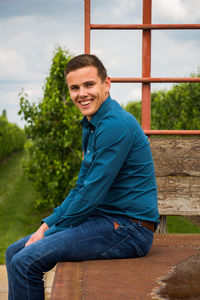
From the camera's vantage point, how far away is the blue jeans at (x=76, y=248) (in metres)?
2.26

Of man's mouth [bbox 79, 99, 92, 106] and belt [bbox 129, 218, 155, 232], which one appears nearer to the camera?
belt [bbox 129, 218, 155, 232]

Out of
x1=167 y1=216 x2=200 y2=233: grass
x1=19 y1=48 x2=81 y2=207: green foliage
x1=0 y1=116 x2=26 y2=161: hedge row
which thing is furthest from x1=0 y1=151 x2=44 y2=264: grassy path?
x1=0 y1=116 x2=26 y2=161: hedge row

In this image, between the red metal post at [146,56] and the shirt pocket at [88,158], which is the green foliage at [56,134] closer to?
the red metal post at [146,56]

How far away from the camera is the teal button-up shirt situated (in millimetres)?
2350

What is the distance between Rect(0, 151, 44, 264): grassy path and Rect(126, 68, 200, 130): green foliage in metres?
Result: 3.53

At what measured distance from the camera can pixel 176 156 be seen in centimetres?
360

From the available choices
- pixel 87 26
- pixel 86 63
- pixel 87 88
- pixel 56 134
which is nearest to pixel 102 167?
pixel 87 88

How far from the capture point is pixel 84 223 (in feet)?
8.07

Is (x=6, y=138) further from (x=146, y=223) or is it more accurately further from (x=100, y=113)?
(x=146, y=223)

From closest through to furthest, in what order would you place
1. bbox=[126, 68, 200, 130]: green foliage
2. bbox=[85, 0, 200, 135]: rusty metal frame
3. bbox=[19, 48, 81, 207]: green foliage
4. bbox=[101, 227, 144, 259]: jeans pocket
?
bbox=[101, 227, 144, 259]: jeans pocket → bbox=[85, 0, 200, 135]: rusty metal frame → bbox=[19, 48, 81, 207]: green foliage → bbox=[126, 68, 200, 130]: green foliage

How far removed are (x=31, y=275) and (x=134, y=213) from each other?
2.36ft

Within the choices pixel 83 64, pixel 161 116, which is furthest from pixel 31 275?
pixel 161 116

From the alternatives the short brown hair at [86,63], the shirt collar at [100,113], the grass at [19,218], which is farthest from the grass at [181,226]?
the short brown hair at [86,63]

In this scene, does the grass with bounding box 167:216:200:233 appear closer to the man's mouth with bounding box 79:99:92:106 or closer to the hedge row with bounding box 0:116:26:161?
the man's mouth with bounding box 79:99:92:106
